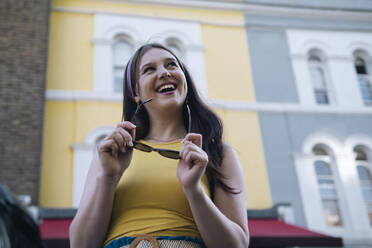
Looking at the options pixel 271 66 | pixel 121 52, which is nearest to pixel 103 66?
pixel 121 52

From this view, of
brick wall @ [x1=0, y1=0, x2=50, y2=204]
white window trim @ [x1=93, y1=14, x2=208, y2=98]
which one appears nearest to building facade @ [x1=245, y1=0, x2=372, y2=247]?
white window trim @ [x1=93, y1=14, x2=208, y2=98]

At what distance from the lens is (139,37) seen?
9250 mm

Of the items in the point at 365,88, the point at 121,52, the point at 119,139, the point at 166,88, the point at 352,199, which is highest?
the point at 121,52

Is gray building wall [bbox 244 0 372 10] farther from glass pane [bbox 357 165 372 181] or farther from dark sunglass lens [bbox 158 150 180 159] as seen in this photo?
dark sunglass lens [bbox 158 150 180 159]

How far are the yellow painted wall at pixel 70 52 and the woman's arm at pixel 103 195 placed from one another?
7293mm

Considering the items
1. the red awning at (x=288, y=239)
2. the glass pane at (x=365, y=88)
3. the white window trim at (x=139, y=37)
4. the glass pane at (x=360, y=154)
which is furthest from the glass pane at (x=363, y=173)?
the white window trim at (x=139, y=37)

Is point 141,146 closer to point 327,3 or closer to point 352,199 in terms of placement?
point 352,199

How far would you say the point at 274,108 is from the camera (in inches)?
365

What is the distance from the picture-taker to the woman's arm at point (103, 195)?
4.84 feet

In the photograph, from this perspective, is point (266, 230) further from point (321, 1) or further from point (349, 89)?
point (321, 1)

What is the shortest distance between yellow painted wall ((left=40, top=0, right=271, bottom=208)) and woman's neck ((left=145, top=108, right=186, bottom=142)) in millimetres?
5951

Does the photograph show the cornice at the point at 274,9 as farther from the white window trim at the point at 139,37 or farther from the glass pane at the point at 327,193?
the glass pane at the point at 327,193

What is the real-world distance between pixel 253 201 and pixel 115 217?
6.96 metres

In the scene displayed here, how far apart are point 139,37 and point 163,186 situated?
806 centimetres
